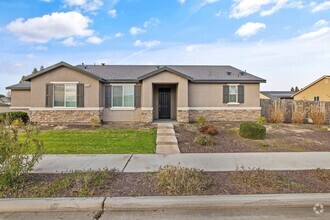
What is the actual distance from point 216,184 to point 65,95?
14.0m

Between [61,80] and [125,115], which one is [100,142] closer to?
[125,115]

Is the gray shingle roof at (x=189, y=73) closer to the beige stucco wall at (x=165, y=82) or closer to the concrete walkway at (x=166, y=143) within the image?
the beige stucco wall at (x=165, y=82)

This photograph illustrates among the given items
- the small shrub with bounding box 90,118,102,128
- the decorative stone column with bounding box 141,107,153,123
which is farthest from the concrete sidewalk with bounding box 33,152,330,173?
the decorative stone column with bounding box 141,107,153,123

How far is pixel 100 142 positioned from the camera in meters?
10.7

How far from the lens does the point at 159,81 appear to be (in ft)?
55.7

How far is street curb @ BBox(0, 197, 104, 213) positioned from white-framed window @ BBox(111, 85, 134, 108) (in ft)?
43.6

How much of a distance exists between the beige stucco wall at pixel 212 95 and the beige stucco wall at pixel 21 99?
44.6 ft

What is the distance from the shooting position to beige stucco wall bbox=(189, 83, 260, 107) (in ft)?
58.7

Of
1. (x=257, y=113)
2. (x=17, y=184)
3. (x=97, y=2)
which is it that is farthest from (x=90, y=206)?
(x=257, y=113)

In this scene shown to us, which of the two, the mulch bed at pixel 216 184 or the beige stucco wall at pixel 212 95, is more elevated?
the beige stucco wall at pixel 212 95

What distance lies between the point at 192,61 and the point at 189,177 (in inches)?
946

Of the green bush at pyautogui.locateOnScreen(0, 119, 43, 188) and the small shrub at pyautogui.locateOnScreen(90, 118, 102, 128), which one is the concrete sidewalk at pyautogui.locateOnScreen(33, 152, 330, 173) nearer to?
the green bush at pyautogui.locateOnScreen(0, 119, 43, 188)

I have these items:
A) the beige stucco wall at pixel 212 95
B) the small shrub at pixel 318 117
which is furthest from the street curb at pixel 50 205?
the small shrub at pixel 318 117

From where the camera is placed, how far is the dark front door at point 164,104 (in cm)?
1939
